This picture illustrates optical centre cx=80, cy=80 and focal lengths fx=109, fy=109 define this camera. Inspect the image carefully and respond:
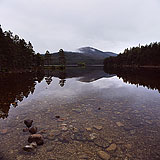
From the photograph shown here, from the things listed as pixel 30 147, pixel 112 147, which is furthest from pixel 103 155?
pixel 30 147

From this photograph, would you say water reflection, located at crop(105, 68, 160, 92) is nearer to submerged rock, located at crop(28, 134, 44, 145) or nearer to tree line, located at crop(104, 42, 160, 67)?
submerged rock, located at crop(28, 134, 44, 145)

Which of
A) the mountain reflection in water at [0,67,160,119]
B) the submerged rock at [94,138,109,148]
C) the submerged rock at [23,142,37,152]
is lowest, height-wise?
the submerged rock at [94,138,109,148]

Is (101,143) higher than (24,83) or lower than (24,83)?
lower

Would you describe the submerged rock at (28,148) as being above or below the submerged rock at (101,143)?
above

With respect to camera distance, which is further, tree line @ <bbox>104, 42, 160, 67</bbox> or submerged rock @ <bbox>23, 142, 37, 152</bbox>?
tree line @ <bbox>104, 42, 160, 67</bbox>

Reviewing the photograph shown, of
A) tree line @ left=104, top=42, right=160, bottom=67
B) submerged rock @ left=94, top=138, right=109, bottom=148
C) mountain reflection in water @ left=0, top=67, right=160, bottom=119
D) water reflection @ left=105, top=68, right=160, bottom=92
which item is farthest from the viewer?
tree line @ left=104, top=42, right=160, bottom=67

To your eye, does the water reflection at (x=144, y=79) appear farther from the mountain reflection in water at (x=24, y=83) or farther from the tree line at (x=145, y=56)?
the tree line at (x=145, y=56)

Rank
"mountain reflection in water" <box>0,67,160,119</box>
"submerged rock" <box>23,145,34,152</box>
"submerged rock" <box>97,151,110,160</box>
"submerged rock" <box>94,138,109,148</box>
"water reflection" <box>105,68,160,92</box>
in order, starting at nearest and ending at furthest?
"submerged rock" <box>97,151,110,160</box> → "submerged rock" <box>23,145,34,152</box> → "submerged rock" <box>94,138,109,148</box> → "mountain reflection in water" <box>0,67,160,119</box> → "water reflection" <box>105,68,160,92</box>

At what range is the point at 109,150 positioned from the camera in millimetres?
5691

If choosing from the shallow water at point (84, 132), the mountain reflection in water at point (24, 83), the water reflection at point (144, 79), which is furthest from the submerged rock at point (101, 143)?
the water reflection at point (144, 79)

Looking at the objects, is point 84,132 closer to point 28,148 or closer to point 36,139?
point 36,139

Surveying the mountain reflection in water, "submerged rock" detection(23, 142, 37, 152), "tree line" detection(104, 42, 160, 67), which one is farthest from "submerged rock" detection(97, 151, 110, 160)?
"tree line" detection(104, 42, 160, 67)

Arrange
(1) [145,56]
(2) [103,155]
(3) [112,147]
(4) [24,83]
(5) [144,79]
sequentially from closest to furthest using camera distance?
(2) [103,155], (3) [112,147], (4) [24,83], (5) [144,79], (1) [145,56]

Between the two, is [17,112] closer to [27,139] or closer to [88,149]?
[27,139]
